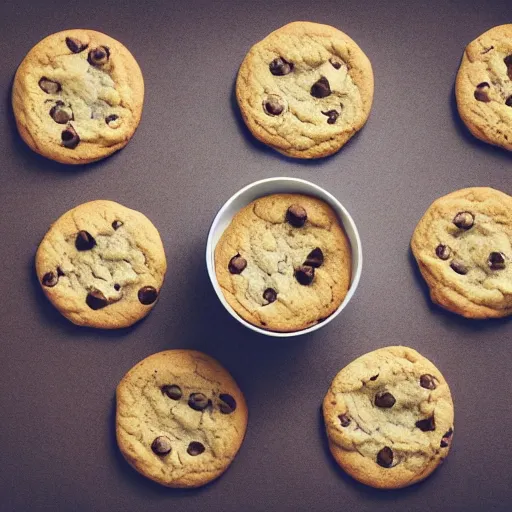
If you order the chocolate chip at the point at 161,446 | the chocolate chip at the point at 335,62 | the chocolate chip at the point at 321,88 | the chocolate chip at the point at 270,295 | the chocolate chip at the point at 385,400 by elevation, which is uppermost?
A: the chocolate chip at the point at 335,62

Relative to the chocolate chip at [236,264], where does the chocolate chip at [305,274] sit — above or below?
above

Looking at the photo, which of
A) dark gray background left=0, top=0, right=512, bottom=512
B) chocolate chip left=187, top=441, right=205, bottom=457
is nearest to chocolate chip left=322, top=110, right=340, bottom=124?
Answer: dark gray background left=0, top=0, right=512, bottom=512

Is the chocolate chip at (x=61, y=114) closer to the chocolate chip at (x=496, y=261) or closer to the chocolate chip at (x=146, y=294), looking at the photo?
the chocolate chip at (x=146, y=294)

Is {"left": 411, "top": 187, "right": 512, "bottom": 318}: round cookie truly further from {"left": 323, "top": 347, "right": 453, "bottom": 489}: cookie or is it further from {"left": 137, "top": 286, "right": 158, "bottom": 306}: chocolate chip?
{"left": 137, "top": 286, "right": 158, "bottom": 306}: chocolate chip

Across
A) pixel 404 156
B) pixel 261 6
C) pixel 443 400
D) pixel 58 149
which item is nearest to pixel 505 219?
pixel 404 156

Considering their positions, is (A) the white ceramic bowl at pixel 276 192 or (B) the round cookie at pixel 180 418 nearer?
(A) the white ceramic bowl at pixel 276 192

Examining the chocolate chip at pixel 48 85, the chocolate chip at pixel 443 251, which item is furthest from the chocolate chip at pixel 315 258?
the chocolate chip at pixel 48 85

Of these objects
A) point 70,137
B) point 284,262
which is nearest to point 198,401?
point 284,262
